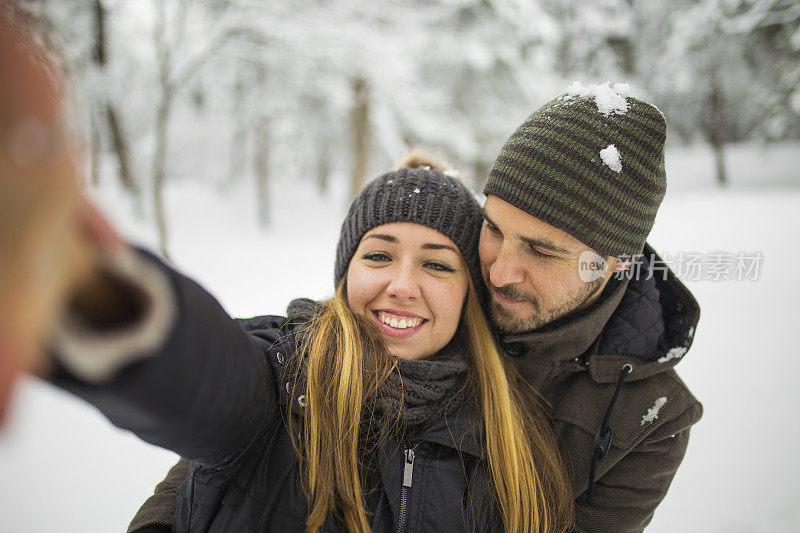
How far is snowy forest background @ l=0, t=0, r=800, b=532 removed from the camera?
2924mm

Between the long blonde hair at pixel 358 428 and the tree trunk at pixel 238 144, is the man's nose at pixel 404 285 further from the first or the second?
the tree trunk at pixel 238 144

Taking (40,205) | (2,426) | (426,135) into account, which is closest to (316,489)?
(2,426)

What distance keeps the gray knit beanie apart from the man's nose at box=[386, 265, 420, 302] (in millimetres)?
245

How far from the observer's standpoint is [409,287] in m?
1.64

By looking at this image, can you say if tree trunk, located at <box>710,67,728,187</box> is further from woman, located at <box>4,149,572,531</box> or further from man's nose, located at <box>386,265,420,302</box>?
man's nose, located at <box>386,265,420,302</box>

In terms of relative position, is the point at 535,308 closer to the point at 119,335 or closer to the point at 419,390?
the point at 419,390

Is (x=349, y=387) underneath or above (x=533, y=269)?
underneath

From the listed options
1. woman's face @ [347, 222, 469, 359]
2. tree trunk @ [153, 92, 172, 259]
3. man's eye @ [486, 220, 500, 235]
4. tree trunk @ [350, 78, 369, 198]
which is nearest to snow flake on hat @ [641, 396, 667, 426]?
woman's face @ [347, 222, 469, 359]

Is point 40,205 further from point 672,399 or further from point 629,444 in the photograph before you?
point 672,399

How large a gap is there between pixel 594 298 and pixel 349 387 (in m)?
1.24

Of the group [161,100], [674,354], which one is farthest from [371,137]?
[674,354]

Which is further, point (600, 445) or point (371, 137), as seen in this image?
point (371, 137)

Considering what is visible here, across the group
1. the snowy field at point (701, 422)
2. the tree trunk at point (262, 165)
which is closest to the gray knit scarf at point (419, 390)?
the snowy field at point (701, 422)

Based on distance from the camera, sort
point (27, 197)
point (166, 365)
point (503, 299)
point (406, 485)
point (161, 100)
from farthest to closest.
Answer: point (161, 100) → point (503, 299) → point (406, 485) → point (166, 365) → point (27, 197)
